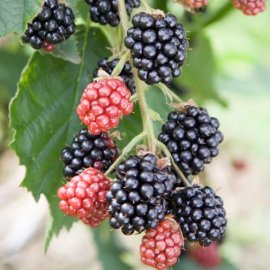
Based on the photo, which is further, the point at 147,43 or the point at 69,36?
the point at 69,36

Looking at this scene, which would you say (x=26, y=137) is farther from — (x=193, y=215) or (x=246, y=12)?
(x=246, y=12)

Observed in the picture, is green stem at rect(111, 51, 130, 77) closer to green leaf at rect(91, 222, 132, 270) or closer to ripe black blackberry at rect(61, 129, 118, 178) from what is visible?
ripe black blackberry at rect(61, 129, 118, 178)

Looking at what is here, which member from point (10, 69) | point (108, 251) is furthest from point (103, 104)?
point (108, 251)

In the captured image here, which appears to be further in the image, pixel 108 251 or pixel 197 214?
pixel 108 251

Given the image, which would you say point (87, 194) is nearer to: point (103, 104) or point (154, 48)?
point (103, 104)

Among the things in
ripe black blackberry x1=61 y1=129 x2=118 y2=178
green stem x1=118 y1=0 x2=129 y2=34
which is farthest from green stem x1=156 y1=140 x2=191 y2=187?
green stem x1=118 y1=0 x2=129 y2=34

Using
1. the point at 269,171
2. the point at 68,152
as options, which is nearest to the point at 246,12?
the point at 68,152
